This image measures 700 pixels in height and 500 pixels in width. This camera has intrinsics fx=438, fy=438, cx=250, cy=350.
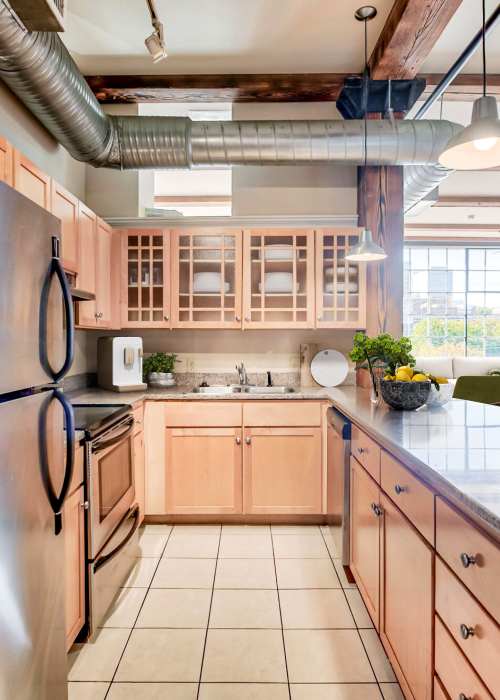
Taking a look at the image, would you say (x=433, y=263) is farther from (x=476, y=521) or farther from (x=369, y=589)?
(x=476, y=521)

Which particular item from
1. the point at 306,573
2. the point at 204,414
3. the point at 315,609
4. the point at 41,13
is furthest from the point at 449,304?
the point at 41,13

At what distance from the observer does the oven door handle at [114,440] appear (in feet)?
6.37

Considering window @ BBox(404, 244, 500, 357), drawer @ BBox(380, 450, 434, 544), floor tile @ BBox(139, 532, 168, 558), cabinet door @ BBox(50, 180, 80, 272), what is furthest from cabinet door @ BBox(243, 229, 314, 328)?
window @ BBox(404, 244, 500, 357)

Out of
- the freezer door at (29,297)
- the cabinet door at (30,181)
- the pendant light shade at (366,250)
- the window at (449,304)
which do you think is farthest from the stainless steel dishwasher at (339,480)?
the window at (449,304)

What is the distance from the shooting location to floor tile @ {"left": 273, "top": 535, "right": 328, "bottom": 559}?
263 centimetres

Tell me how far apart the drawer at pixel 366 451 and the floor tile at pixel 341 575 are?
70 cm

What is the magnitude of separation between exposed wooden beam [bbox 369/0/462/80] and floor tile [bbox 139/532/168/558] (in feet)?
10.9

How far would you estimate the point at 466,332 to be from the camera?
8227 mm

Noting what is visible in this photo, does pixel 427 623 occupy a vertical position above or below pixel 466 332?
below

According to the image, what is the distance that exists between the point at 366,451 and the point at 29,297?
1.47 metres

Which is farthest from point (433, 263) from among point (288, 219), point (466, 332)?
point (288, 219)

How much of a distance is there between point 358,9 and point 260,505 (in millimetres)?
3137

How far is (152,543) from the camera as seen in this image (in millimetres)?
2787

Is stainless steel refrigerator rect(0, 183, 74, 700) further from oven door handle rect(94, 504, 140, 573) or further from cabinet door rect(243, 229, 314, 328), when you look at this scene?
cabinet door rect(243, 229, 314, 328)
